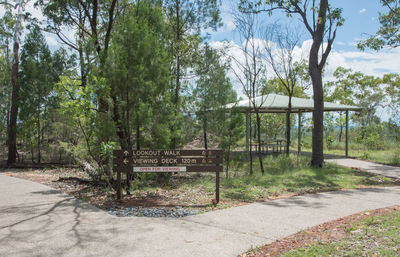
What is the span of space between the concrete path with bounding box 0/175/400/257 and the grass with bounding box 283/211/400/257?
624mm

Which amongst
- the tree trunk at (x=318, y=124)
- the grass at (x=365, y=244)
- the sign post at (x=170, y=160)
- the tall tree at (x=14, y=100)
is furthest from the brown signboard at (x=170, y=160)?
the tall tree at (x=14, y=100)

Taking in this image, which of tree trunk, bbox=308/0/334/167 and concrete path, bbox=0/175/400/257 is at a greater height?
tree trunk, bbox=308/0/334/167

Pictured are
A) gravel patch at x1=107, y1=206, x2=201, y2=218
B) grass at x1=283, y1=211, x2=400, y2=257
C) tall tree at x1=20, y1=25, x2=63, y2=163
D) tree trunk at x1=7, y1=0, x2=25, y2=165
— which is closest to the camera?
grass at x1=283, y1=211, x2=400, y2=257

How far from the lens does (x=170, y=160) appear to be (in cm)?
658

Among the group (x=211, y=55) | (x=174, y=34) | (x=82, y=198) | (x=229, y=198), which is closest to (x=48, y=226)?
(x=82, y=198)

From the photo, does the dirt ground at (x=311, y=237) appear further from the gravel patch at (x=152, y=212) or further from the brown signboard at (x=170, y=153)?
the brown signboard at (x=170, y=153)

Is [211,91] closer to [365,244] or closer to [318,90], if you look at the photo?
[318,90]

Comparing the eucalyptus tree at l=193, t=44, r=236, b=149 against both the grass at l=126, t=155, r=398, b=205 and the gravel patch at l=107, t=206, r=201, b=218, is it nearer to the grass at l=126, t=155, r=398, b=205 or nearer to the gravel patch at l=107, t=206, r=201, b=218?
the grass at l=126, t=155, r=398, b=205

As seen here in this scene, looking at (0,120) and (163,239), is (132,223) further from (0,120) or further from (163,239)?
(0,120)

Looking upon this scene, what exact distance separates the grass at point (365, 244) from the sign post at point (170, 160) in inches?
112

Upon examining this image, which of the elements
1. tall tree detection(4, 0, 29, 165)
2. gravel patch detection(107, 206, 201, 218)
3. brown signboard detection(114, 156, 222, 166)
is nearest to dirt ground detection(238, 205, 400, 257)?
gravel patch detection(107, 206, 201, 218)

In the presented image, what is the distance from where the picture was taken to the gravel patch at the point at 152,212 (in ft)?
18.0

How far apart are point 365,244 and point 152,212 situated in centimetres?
342

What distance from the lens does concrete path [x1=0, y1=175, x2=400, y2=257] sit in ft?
12.5
